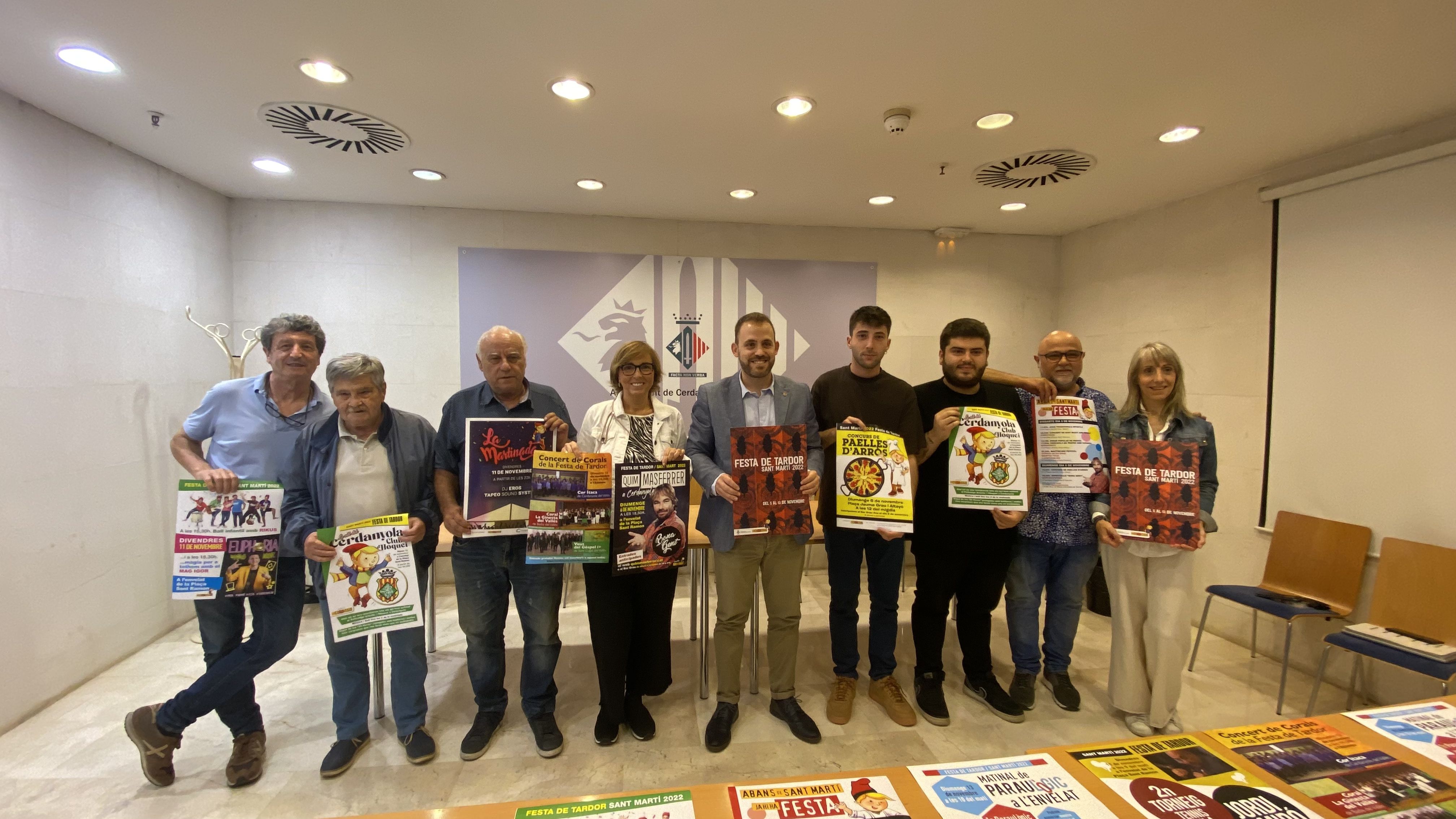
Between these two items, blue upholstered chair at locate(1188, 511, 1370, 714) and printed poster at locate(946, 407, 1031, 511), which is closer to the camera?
printed poster at locate(946, 407, 1031, 511)

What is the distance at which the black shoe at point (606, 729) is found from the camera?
259 cm

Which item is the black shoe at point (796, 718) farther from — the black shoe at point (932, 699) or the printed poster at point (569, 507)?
the printed poster at point (569, 507)

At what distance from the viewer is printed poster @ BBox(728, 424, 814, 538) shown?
235 cm

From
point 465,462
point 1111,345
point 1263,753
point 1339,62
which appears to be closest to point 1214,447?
point 1339,62

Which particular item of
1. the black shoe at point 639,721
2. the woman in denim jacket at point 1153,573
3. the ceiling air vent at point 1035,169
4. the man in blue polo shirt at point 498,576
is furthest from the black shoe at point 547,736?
the ceiling air vent at point 1035,169

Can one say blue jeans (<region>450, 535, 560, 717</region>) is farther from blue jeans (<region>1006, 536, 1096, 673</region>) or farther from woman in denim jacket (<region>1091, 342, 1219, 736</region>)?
woman in denim jacket (<region>1091, 342, 1219, 736</region>)

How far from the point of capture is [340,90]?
268cm

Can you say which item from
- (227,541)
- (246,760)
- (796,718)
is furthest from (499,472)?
(796,718)

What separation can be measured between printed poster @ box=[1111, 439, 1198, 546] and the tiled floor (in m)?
1.03

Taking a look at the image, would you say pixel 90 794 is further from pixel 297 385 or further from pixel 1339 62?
pixel 1339 62

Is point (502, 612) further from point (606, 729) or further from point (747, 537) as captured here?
point (747, 537)

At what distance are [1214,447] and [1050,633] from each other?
1.18m

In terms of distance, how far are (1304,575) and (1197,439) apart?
63.5 inches

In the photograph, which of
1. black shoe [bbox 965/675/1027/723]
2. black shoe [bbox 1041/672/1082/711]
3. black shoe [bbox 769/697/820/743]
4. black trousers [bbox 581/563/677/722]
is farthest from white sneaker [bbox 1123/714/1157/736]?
black trousers [bbox 581/563/677/722]
